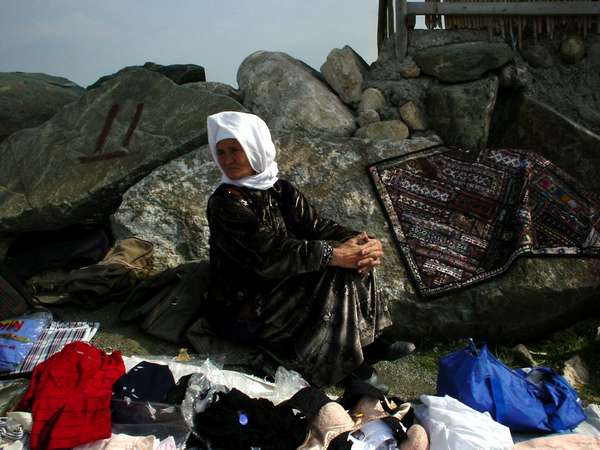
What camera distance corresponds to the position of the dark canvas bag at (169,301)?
12.9ft

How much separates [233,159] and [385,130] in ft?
9.57

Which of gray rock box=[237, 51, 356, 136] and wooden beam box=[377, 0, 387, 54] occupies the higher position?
wooden beam box=[377, 0, 387, 54]

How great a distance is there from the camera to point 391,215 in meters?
4.78

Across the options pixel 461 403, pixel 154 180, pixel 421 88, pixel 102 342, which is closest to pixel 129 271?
pixel 102 342

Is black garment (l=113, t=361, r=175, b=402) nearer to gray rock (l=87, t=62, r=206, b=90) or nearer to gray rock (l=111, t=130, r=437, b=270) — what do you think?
gray rock (l=111, t=130, r=437, b=270)

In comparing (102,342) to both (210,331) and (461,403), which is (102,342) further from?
(461,403)

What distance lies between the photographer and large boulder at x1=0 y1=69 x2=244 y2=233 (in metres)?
5.31

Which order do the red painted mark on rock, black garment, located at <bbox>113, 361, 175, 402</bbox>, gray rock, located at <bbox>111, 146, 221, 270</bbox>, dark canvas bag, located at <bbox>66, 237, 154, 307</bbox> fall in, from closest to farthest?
black garment, located at <bbox>113, 361, 175, 402</bbox>
dark canvas bag, located at <bbox>66, 237, 154, 307</bbox>
gray rock, located at <bbox>111, 146, 221, 270</bbox>
the red painted mark on rock

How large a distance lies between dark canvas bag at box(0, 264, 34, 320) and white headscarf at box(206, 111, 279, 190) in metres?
1.59

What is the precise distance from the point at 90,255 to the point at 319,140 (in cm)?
204

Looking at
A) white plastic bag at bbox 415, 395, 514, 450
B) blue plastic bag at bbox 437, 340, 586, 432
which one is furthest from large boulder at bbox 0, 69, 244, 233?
white plastic bag at bbox 415, 395, 514, 450

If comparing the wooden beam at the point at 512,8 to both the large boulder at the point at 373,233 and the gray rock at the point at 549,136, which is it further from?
the large boulder at the point at 373,233

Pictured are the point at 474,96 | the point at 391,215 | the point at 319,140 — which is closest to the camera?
the point at 391,215

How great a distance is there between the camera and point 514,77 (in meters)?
6.49
